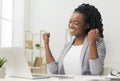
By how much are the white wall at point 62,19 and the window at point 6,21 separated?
0.49 meters

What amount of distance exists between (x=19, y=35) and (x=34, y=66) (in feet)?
2.40

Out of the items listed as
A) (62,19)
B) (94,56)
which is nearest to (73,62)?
(94,56)

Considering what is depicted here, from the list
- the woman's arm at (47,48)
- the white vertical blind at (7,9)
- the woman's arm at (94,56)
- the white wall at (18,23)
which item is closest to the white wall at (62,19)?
the white wall at (18,23)

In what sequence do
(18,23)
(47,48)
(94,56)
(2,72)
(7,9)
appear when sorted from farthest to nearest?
(18,23)
(7,9)
(47,48)
(94,56)
(2,72)

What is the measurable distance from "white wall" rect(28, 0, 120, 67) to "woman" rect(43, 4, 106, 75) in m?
3.03

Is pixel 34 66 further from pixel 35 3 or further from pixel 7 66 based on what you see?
pixel 7 66

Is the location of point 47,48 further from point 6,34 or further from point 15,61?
point 6,34

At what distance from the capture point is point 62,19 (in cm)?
537

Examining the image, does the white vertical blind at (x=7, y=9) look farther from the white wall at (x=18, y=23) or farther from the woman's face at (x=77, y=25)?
the woman's face at (x=77, y=25)

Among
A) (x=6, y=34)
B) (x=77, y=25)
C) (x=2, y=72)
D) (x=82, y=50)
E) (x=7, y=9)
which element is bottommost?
(x=2, y=72)

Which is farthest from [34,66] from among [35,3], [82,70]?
[82,70]

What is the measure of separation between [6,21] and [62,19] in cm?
117

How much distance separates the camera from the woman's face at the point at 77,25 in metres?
1.95

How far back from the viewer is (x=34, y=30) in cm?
554
